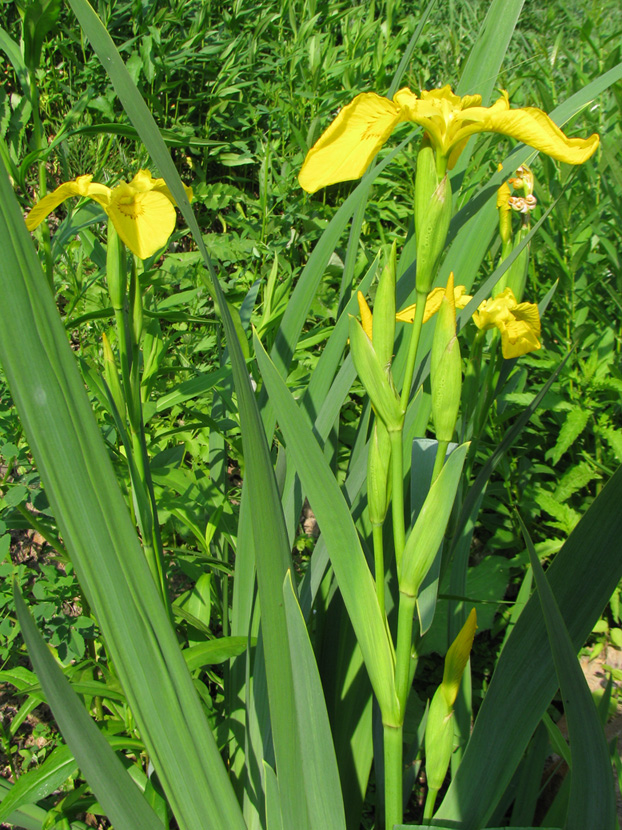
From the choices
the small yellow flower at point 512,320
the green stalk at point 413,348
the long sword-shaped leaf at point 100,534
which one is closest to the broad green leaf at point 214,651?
the long sword-shaped leaf at point 100,534

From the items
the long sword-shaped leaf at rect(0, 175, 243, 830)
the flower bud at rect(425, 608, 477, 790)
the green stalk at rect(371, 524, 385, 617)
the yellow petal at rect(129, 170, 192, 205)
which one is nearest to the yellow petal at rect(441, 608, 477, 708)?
the flower bud at rect(425, 608, 477, 790)

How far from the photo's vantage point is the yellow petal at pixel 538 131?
495 millimetres

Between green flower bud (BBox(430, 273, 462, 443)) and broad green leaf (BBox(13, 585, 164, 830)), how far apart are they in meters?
0.35

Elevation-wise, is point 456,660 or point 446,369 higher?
point 446,369

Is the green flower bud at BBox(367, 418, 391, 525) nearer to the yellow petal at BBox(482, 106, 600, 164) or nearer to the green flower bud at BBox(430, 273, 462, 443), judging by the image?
the green flower bud at BBox(430, 273, 462, 443)

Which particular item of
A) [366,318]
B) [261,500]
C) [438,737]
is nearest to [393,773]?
[438,737]

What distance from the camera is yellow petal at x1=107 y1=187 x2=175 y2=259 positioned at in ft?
2.19

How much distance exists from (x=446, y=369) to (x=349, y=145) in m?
0.20

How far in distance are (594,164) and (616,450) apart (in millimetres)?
873

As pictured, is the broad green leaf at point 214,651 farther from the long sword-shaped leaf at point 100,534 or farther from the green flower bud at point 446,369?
the green flower bud at point 446,369

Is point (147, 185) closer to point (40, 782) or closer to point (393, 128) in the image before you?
point (393, 128)

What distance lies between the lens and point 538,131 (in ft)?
1.64

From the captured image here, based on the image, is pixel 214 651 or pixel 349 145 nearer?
pixel 349 145

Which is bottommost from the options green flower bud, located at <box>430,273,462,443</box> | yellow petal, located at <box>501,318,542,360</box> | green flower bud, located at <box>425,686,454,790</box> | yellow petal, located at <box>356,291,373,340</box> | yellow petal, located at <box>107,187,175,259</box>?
green flower bud, located at <box>425,686,454,790</box>
